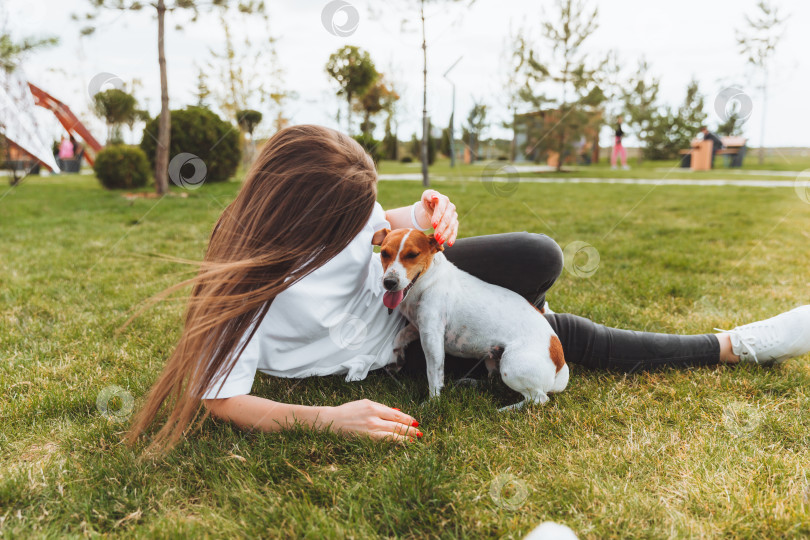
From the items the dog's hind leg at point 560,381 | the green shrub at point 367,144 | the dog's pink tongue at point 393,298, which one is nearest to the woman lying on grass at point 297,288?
the dog's pink tongue at point 393,298

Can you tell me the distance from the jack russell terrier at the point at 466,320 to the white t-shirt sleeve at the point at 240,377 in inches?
19.3

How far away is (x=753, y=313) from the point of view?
327 centimetres

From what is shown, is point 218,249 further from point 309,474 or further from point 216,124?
point 216,124

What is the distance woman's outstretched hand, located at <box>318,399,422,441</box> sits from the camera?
1781mm

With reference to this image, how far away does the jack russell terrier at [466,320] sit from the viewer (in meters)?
1.93

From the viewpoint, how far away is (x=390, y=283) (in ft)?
6.09

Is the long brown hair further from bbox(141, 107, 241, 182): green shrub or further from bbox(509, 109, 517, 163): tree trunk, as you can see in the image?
bbox(509, 109, 517, 163): tree trunk

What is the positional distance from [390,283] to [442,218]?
31cm

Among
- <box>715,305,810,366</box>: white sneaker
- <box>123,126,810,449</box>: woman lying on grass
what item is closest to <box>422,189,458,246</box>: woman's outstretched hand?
<box>123,126,810,449</box>: woman lying on grass

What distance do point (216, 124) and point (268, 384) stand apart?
10.0 meters

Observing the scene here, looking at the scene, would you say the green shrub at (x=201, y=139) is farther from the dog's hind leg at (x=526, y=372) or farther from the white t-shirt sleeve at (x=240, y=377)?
the dog's hind leg at (x=526, y=372)

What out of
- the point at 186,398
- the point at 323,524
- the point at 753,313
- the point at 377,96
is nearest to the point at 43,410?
the point at 186,398

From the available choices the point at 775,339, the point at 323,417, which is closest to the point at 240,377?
the point at 323,417

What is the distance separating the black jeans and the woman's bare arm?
52 cm
